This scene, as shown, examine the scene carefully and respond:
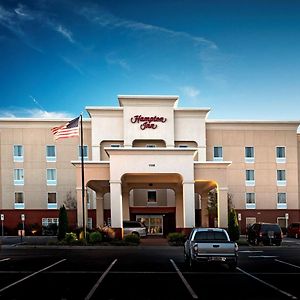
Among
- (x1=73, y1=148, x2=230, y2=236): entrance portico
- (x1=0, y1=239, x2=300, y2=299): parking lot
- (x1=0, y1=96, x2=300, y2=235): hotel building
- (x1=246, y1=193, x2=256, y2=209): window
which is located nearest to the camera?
(x1=0, y1=239, x2=300, y2=299): parking lot

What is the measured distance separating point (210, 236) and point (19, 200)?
145 feet

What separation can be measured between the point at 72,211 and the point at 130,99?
14.8m

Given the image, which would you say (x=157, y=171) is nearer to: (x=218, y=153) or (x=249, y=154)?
(x=218, y=153)

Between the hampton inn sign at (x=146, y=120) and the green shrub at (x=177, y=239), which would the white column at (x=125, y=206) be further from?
the green shrub at (x=177, y=239)

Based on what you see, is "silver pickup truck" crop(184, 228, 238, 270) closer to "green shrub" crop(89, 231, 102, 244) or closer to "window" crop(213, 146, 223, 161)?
"green shrub" crop(89, 231, 102, 244)

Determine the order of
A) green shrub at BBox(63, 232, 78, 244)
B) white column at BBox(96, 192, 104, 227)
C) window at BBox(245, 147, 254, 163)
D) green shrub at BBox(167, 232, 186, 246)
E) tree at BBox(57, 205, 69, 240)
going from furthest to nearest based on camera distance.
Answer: window at BBox(245, 147, 254, 163) < white column at BBox(96, 192, 104, 227) < tree at BBox(57, 205, 69, 240) < green shrub at BBox(167, 232, 186, 246) < green shrub at BBox(63, 232, 78, 244)

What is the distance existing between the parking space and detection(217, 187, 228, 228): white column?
54.2 feet

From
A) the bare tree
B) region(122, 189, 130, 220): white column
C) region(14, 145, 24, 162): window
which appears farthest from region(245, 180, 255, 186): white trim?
region(14, 145, 24, 162): window

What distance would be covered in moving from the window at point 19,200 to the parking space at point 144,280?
38198mm

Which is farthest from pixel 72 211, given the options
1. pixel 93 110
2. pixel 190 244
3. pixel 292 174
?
pixel 190 244

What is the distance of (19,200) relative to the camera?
61.2 meters

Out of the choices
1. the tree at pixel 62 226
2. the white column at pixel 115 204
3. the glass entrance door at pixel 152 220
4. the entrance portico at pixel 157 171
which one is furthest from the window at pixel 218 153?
the tree at pixel 62 226

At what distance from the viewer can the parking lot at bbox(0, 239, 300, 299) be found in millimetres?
13578

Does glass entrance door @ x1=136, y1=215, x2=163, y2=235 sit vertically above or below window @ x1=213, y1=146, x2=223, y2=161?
below
